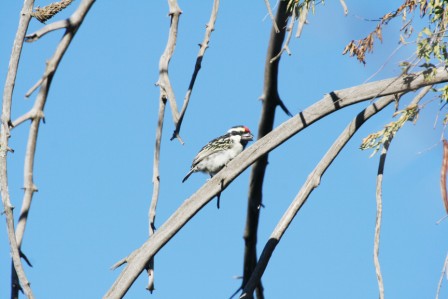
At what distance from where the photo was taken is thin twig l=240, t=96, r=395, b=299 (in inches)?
168

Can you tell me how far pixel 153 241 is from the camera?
3.91 meters

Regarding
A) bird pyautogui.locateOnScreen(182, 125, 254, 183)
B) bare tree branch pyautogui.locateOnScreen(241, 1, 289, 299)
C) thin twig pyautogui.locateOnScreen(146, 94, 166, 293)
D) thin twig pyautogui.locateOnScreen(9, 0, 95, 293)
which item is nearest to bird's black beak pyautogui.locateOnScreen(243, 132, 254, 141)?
bird pyautogui.locateOnScreen(182, 125, 254, 183)

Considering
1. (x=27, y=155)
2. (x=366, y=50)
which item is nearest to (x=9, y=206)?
(x=27, y=155)

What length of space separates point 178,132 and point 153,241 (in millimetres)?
530

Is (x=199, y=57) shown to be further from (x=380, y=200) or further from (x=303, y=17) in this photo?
(x=380, y=200)

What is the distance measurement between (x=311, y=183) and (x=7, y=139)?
1.75 metres

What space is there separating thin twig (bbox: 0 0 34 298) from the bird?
404 cm

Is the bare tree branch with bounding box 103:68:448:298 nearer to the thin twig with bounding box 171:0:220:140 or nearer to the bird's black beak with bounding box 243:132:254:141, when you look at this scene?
the thin twig with bounding box 171:0:220:140

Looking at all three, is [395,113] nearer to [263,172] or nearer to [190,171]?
[263,172]

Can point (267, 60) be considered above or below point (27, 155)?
above

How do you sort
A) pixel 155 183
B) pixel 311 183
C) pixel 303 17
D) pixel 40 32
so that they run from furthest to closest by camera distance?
1. pixel 311 183
2. pixel 303 17
3. pixel 155 183
4. pixel 40 32

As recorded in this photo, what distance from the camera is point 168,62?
13.3 ft

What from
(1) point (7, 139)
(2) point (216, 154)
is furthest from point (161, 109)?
(2) point (216, 154)

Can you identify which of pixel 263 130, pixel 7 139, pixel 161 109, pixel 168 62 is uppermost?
pixel 263 130
